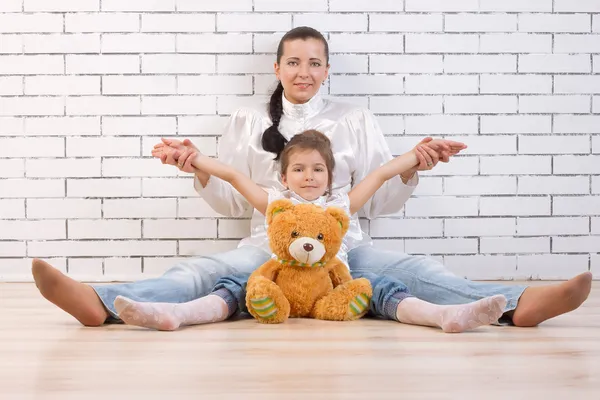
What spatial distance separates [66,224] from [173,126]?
0.61 metres

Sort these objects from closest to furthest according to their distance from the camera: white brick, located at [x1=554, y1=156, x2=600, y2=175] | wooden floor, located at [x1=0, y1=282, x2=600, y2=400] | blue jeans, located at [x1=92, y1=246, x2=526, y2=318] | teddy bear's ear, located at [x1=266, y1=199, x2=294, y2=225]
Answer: wooden floor, located at [x1=0, y1=282, x2=600, y2=400], blue jeans, located at [x1=92, y1=246, x2=526, y2=318], teddy bear's ear, located at [x1=266, y1=199, x2=294, y2=225], white brick, located at [x1=554, y1=156, x2=600, y2=175]

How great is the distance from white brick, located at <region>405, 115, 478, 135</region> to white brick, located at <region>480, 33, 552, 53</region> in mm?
303

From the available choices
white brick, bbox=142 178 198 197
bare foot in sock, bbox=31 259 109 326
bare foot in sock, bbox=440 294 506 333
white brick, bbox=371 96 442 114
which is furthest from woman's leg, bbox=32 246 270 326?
white brick, bbox=371 96 442 114

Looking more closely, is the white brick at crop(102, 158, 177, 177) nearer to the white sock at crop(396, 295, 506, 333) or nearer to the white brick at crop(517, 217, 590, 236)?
the white sock at crop(396, 295, 506, 333)

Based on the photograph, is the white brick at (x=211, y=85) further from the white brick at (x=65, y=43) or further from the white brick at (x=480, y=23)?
the white brick at (x=480, y=23)

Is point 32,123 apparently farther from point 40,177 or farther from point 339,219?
point 339,219

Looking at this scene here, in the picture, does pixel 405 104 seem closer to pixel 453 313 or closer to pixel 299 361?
pixel 453 313

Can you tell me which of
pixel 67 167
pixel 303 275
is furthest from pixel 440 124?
pixel 67 167

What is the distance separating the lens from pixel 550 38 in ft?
10.3

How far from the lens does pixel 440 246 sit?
3.14 meters

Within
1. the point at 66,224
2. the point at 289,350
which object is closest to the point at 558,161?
the point at 289,350

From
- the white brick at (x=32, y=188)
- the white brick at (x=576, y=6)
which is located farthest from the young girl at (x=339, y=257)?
the white brick at (x=576, y=6)

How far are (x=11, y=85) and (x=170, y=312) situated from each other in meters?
1.60

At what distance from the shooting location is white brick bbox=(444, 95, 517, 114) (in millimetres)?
3127
